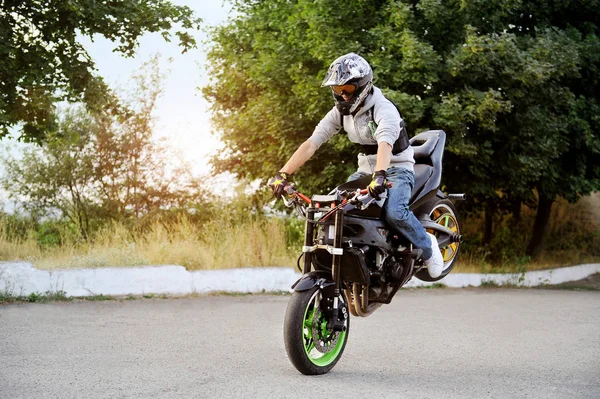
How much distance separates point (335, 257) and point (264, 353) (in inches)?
68.8

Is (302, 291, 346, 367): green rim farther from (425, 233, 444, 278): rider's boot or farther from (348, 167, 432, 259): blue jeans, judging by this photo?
(425, 233, 444, 278): rider's boot

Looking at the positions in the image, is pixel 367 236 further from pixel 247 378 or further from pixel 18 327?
pixel 18 327

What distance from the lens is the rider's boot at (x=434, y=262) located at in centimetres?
800

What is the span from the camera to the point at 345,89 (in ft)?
23.4

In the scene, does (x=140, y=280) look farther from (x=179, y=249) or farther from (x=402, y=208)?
(x=402, y=208)

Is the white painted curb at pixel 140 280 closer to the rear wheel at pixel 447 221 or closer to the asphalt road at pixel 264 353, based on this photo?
the asphalt road at pixel 264 353

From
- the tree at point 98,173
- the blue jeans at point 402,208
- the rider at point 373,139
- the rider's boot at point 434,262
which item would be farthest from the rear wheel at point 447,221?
the tree at point 98,173

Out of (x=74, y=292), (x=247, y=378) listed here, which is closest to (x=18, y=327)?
(x=74, y=292)

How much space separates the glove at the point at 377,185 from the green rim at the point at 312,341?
1.05m

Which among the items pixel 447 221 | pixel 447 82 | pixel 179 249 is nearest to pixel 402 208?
pixel 447 221

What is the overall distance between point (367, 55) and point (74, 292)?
9.45 m

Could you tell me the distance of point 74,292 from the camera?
41.5ft

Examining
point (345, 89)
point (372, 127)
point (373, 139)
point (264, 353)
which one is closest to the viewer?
point (345, 89)

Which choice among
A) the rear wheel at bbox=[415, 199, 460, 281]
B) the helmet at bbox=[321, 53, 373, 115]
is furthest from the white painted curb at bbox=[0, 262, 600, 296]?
the helmet at bbox=[321, 53, 373, 115]
